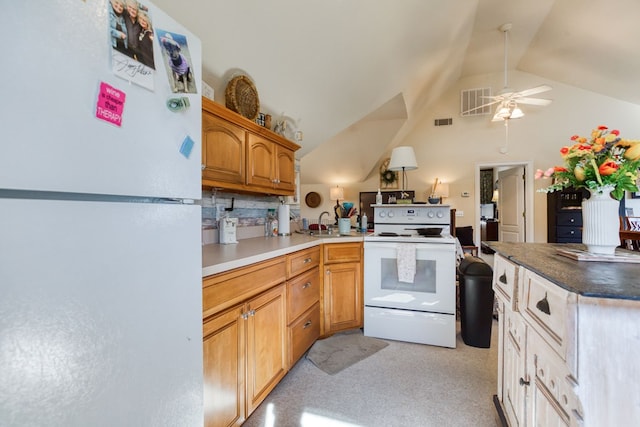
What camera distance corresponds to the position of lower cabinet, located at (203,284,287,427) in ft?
4.01

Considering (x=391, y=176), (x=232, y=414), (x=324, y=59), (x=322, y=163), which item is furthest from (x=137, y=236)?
(x=391, y=176)

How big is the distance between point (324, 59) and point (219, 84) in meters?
0.95

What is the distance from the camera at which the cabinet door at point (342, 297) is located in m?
2.56

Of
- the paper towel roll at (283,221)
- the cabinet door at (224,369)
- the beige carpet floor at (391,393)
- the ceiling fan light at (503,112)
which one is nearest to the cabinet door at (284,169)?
the paper towel roll at (283,221)

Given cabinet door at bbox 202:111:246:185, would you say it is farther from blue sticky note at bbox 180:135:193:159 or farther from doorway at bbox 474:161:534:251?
doorway at bbox 474:161:534:251

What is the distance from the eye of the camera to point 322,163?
20.7ft

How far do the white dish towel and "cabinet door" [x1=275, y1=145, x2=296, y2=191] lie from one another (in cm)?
117

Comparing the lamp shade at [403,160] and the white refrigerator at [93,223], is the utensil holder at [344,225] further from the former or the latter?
the white refrigerator at [93,223]

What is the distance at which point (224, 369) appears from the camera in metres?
1.30

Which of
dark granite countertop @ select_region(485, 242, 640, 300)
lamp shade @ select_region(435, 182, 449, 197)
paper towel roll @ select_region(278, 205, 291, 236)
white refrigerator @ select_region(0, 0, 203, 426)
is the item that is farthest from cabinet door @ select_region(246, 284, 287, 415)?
lamp shade @ select_region(435, 182, 449, 197)

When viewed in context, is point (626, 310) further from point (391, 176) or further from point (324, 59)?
point (391, 176)

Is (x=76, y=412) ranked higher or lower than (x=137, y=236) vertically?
lower

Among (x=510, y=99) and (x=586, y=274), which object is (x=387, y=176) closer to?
(x=510, y=99)

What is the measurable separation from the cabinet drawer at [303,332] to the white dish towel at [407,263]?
2.58ft
